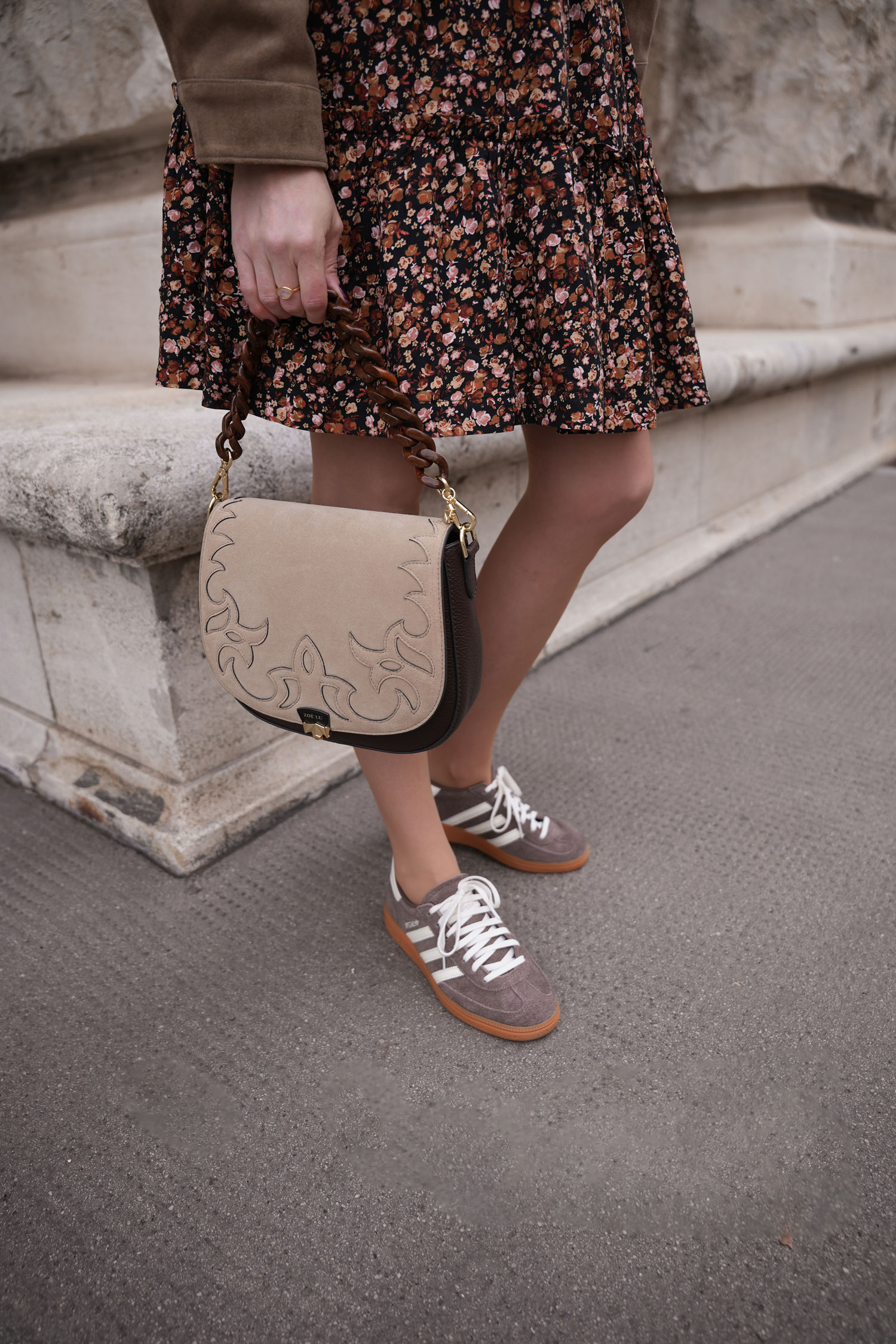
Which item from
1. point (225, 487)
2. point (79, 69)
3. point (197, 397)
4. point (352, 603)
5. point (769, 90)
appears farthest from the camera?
point (769, 90)

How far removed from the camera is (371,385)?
→ 27.7 inches

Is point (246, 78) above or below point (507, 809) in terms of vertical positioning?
above

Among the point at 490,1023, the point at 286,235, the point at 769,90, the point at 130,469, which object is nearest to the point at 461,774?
the point at 490,1023

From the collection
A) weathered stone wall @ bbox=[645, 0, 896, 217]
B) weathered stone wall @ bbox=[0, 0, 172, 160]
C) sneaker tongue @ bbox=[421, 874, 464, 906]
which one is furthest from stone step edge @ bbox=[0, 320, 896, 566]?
weathered stone wall @ bbox=[645, 0, 896, 217]

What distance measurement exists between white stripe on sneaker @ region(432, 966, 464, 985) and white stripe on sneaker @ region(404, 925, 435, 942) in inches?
1.5

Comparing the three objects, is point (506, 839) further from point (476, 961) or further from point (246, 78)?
point (246, 78)

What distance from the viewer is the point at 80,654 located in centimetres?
124

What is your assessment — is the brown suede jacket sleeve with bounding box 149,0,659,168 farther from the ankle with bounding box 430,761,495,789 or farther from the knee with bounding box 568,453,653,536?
the ankle with bounding box 430,761,495,789

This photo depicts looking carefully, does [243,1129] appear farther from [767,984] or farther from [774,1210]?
[767,984]

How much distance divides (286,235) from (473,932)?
724 mm

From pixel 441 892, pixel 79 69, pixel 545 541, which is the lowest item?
pixel 441 892

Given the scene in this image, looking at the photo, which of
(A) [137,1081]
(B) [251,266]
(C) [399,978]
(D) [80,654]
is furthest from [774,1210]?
(D) [80,654]

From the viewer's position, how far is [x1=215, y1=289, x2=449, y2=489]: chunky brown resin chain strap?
69 centimetres

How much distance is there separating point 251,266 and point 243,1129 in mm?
794
